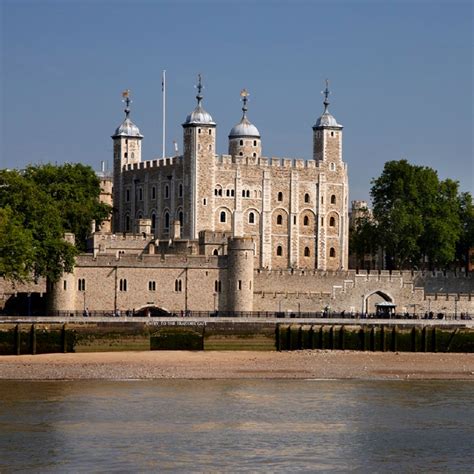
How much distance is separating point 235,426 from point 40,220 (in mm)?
40323

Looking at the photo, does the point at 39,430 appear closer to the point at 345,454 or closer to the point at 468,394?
the point at 345,454

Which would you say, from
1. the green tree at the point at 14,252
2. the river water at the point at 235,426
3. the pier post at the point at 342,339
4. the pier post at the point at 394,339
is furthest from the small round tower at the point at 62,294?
the river water at the point at 235,426

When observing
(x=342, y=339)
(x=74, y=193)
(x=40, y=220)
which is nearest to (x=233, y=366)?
(x=342, y=339)

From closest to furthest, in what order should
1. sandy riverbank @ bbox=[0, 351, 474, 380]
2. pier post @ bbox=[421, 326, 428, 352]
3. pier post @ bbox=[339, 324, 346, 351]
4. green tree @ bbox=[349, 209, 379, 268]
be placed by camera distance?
sandy riverbank @ bbox=[0, 351, 474, 380] < pier post @ bbox=[339, 324, 346, 351] < pier post @ bbox=[421, 326, 428, 352] < green tree @ bbox=[349, 209, 379, 268]

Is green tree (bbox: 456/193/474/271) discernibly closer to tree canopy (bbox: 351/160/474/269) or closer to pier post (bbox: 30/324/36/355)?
tree canopy (bbox: 351/160/474/269)

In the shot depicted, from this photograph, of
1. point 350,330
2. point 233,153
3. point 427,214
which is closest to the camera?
point 350,330

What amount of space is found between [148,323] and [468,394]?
88.4 feet

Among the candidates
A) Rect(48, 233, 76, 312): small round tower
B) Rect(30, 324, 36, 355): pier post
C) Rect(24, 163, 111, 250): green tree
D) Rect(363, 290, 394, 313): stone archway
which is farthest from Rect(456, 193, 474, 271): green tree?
Rect(30, 324, 36, 355): pier post

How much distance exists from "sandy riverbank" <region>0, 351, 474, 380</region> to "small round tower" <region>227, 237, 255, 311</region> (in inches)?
790

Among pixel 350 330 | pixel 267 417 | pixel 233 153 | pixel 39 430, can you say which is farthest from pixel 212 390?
pixel 233 153

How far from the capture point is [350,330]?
7475 centimetres

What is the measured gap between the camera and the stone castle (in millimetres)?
89500

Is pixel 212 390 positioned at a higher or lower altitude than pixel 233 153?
lower

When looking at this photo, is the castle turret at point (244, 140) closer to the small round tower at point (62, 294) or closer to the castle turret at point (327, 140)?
the castle turret at point (327, 140)
